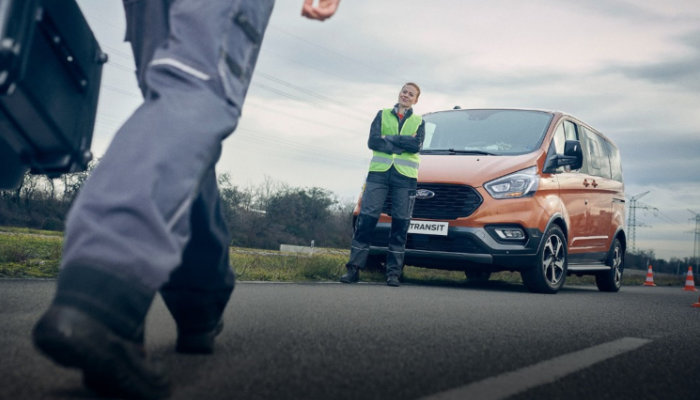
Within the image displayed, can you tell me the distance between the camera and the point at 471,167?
8.00 m

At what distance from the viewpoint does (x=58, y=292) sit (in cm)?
154

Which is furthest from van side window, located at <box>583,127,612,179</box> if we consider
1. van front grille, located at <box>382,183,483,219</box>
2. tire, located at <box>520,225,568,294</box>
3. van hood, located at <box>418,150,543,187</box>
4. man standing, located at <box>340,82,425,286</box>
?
man standing, located at <box>340,82,425,286</box>

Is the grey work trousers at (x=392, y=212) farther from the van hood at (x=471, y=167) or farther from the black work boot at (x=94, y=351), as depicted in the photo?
the black work boot at (x=94, y=351)

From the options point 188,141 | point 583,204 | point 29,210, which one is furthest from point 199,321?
point 29,210

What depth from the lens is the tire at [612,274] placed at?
33.3 feet

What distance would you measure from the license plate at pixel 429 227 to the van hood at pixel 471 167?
17.4 inches

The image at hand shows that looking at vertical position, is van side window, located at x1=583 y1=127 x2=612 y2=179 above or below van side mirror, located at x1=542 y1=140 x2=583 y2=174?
above

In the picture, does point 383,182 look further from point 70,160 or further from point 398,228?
point 70,160

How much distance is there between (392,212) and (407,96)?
1.24 meters

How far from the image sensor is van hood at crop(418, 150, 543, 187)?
7855 mm

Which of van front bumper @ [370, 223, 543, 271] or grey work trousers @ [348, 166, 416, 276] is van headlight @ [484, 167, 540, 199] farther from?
grey work trousers @ [348, 166, 416, 276]

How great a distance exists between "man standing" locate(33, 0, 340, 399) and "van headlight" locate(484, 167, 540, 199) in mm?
5979

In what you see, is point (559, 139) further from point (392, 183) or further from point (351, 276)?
point (351, 276)

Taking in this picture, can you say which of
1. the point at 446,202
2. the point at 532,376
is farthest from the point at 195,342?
the point at 446,202
